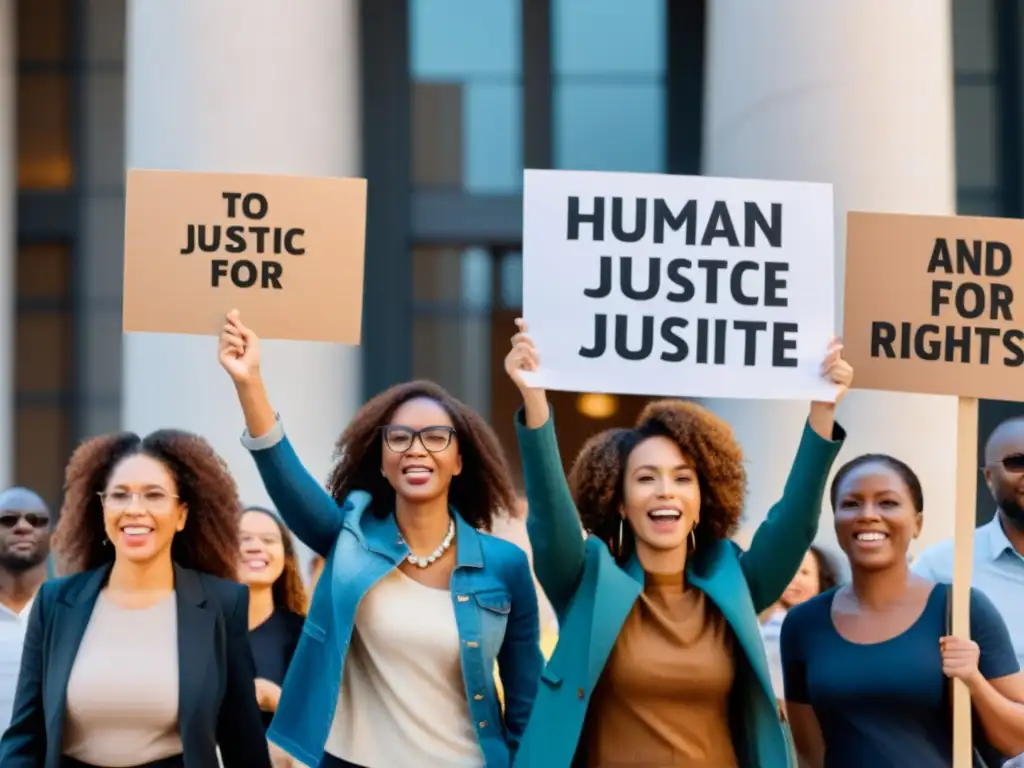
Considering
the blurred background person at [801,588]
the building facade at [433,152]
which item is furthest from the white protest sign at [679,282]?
the building facade at [433,152]

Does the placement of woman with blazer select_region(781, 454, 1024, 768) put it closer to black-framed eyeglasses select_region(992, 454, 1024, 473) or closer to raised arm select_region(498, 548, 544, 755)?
raised arm select_region(498, 548, 544, 755)

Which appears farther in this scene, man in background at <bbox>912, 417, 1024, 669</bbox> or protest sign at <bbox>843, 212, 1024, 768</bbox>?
man in background at <bbox>912, 417, 1024, 669</bbox>

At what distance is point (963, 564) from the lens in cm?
431

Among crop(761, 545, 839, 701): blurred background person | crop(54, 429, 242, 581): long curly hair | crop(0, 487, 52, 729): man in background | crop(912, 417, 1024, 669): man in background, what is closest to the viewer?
crop(54, 429, 242, 581): long curly hair

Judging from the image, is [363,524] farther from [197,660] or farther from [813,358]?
[813,358]

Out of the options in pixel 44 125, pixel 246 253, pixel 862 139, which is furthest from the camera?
pixel 44 125

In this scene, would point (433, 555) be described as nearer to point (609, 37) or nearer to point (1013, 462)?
point (1013, 462)

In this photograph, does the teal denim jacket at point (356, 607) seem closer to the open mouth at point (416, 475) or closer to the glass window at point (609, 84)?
the open mouth at point (416, 475)

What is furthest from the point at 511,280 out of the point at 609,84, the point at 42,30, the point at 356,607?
the point at 356,607

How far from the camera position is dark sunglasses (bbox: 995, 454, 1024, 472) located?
5.20 metres

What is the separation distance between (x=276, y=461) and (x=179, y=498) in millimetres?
351

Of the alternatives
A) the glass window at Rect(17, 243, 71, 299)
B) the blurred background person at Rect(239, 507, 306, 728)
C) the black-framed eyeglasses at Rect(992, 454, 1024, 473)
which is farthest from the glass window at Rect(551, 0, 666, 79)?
the black-framed eyeglasses at Rect(992, 454, 1024, 473)

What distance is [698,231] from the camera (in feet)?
14.6

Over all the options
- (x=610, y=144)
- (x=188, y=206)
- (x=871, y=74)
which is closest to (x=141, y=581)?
(x=188, y=206)
